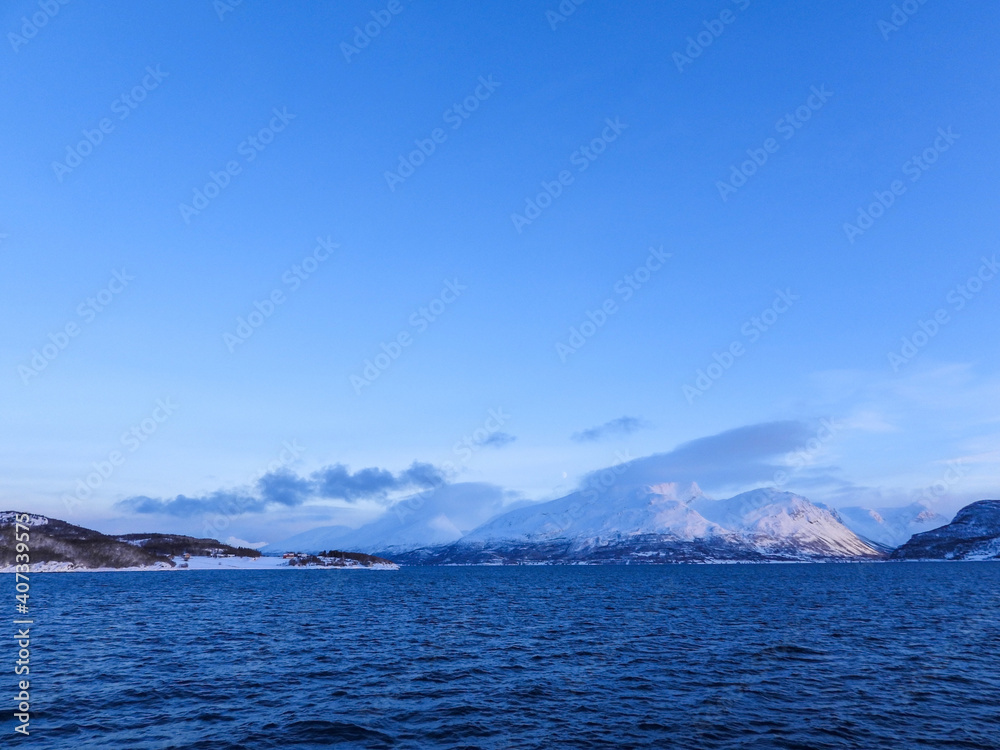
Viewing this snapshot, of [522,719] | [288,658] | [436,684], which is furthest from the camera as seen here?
[288,658]

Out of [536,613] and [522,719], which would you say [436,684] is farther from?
[536,613]

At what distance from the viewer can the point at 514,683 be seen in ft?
136

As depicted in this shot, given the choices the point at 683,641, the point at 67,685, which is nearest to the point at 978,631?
the point at 683,641

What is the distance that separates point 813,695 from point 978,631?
150ft

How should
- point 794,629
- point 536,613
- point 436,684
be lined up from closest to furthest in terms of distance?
1. point 436,684
2. point 794,629
3. point 536,613

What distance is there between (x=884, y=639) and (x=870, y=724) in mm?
35139

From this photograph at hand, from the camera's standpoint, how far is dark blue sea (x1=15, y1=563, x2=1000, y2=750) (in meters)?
30.4

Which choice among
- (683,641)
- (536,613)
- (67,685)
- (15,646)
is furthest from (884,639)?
(15,646)

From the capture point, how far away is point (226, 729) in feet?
102

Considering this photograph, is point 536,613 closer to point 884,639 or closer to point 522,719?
point 884,639

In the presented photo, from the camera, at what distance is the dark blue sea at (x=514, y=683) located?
30.4 meters

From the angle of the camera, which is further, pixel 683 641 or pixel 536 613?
pixel 536 613

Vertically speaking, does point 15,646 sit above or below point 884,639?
above

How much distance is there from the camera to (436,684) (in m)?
41.0
